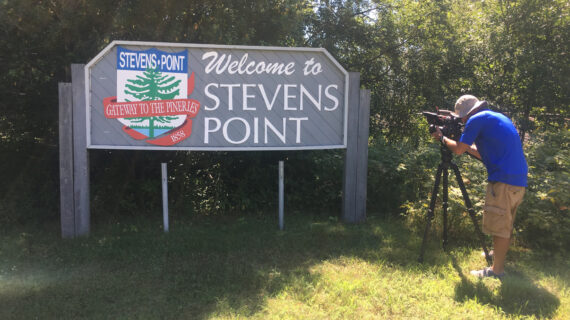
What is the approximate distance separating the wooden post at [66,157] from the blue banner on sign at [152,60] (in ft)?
2.35

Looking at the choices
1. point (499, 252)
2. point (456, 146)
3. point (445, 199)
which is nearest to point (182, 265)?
point (445, 199)

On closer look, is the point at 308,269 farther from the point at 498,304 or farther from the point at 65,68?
the point at 65,68

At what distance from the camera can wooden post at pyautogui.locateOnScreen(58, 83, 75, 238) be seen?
5.04 m

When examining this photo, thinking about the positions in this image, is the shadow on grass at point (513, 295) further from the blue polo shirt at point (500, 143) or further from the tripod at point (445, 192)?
the blue polo shirt at point (500, 143)

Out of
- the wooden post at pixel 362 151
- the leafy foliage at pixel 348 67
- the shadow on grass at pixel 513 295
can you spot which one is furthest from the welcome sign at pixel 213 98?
the shadow on grass at pixel 513 295

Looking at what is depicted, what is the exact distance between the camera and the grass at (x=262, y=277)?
3.64 meters

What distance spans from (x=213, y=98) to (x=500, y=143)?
3.28 metres

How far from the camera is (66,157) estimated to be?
5098 mm

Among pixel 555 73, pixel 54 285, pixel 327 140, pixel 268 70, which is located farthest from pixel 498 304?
pixel 555 73

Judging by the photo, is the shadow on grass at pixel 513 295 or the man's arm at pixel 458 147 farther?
the man's arm at pixel 458 147

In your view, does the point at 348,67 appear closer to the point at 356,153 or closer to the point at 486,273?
the point at 356,153

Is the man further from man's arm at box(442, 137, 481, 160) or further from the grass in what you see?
the grass

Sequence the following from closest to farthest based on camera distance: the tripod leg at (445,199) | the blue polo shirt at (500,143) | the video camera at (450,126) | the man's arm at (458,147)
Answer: the blue polo shirt at (500,143) < the man's arm at (458,147) < the video camera at (450,126) < the tripod leg at (445,199)

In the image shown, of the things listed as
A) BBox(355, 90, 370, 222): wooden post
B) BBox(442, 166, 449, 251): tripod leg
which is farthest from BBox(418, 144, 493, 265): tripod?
BBox(355, 90, 370, 222): wooden post
